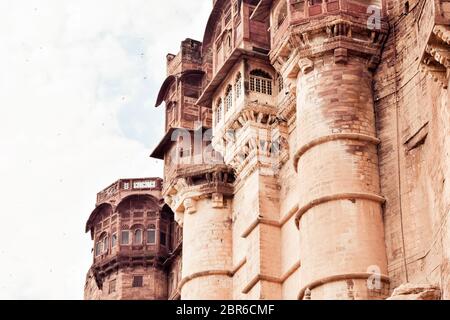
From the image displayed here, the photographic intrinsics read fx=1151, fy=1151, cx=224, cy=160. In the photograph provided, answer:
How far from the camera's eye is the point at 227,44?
110 feet

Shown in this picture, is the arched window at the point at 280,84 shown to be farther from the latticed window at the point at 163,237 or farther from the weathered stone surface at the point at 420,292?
the weathered stone surface at the point at 420,292

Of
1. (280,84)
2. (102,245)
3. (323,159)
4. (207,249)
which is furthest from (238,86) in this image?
(102,245)

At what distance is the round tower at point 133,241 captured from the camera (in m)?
40.5

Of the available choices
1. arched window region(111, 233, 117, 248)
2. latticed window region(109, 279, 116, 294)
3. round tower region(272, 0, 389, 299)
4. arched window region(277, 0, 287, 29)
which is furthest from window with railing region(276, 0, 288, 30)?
latticed window region(109, 279, 116, 294)

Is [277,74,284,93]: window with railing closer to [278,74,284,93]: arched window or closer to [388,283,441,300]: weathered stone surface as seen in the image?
[278,74,284,93]: arched window

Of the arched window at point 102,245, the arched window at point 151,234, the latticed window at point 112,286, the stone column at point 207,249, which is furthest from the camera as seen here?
the arched window at point 102,245

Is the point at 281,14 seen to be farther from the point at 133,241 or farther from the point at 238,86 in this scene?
the point at 133,241

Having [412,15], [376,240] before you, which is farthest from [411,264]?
[412,15]

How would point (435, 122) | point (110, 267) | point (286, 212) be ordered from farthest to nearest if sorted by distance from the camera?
point (110, 267)
point (286, 212)
point (435, 122)

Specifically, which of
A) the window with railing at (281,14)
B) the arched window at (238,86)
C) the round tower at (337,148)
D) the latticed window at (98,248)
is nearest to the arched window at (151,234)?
the latticed window at (98,248)

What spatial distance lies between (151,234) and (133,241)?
68cm

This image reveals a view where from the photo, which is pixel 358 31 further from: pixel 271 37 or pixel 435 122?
pixel 435 122

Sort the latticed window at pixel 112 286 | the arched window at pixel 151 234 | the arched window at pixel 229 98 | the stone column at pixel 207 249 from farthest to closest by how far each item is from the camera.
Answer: the latticed window at pixel 112 286
the arched window at pixel 151 234
the arched window at pixel 229 98
the stone column at pixel 207 249

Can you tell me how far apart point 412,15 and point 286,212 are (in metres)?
6.35
